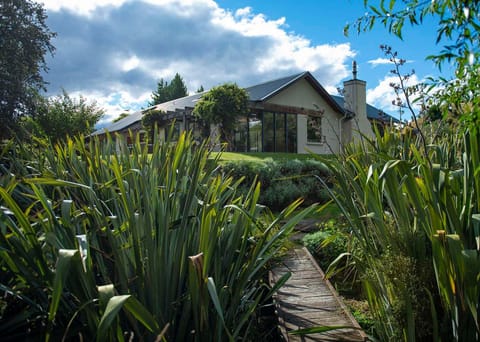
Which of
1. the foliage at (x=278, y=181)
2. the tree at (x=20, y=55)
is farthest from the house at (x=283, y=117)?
the foliage at (x=278, y=181)

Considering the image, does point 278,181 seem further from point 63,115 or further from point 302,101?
point 63,115

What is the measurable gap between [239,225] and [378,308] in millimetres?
895

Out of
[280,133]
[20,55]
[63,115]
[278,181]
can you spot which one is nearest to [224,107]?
[280,133]

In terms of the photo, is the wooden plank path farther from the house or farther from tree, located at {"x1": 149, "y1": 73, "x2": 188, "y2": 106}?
tree, located at {"x1": 149, "y1": 73, "x2": 188, "y2": 106}

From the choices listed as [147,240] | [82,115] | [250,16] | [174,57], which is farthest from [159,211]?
[82,115]

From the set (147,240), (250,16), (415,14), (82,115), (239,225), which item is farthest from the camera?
(82,115)

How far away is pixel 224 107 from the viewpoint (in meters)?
14.4

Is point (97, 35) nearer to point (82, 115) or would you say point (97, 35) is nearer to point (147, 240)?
point (82, 115)

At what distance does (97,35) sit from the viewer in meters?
15.6

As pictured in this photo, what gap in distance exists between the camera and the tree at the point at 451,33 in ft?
4.21

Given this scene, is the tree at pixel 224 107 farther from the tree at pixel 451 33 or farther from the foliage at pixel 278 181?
the tree at pixel 451 33

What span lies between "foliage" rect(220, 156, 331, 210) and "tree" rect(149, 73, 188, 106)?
42.6m

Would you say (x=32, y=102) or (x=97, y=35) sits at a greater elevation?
(x=97, y=35)

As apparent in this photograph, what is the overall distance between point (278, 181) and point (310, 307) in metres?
5.70
